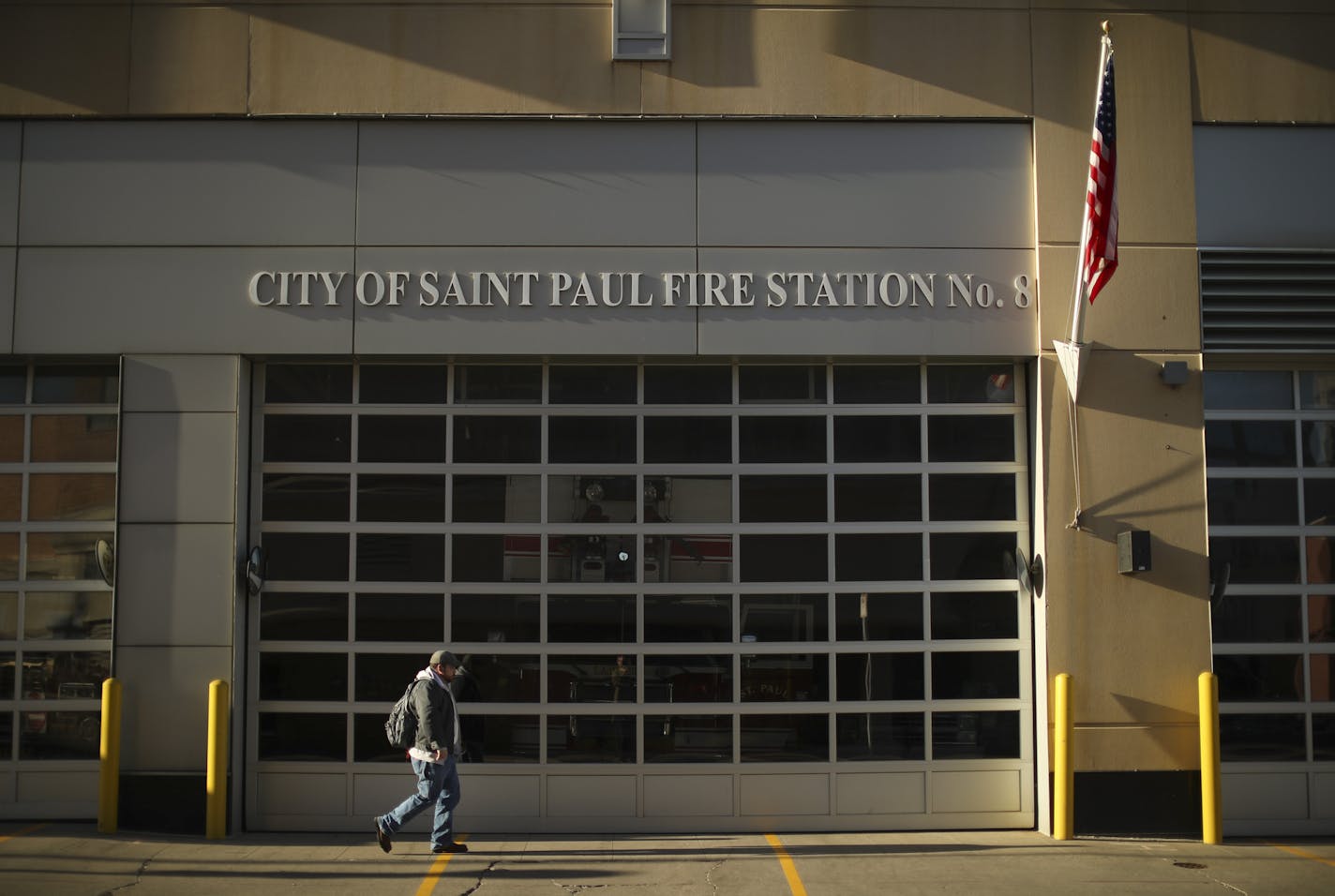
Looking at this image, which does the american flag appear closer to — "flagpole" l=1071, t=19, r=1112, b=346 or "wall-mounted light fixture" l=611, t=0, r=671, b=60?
"flagpole" l=1071, t=19, r=1112, b=346

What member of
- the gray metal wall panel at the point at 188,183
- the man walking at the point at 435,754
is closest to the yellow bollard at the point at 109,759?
the man walking at the point at 435,754

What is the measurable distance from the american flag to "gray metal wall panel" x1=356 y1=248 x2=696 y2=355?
3328 millimetres

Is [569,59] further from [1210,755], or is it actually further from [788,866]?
[1210,755]

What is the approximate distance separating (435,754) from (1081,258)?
21.5 feet

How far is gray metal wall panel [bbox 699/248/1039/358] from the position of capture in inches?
408

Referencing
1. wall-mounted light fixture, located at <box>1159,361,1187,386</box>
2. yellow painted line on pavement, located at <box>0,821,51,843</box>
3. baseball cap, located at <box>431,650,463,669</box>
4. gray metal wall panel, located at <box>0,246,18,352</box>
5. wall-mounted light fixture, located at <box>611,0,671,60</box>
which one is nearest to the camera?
baseball cap, located at <box>431,650,463,669</box>

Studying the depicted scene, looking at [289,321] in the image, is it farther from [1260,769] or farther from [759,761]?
[1260,769]

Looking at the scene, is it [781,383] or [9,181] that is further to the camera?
[781,383]

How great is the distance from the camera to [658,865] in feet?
29.9

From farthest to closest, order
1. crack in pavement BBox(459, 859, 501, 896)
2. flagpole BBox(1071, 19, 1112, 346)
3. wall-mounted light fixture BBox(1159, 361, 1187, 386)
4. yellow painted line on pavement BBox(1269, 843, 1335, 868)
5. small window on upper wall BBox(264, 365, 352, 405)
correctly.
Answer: small window on upper wall BBox(264, 365, 352, 405) < wall-mounted light fixture BBox(1159, 361, 1187, 386) < flagpole BBox(1071, 19, 1112, 346) < yellow painted line on pavement BBox(1269, 843, 1335, 868) < crack in pavement BBox(459, 859, 501, 896)

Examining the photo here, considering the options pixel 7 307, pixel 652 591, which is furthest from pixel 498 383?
pixel 7 307

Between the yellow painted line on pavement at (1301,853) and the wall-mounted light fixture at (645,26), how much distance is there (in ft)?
27.9

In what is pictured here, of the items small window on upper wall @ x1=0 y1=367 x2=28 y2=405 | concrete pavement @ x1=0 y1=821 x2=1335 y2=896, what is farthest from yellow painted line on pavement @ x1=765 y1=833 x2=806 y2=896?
small window on upper wall @ x1=0 y1=367 x2=28 y2=405

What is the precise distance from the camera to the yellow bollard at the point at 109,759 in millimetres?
9742
